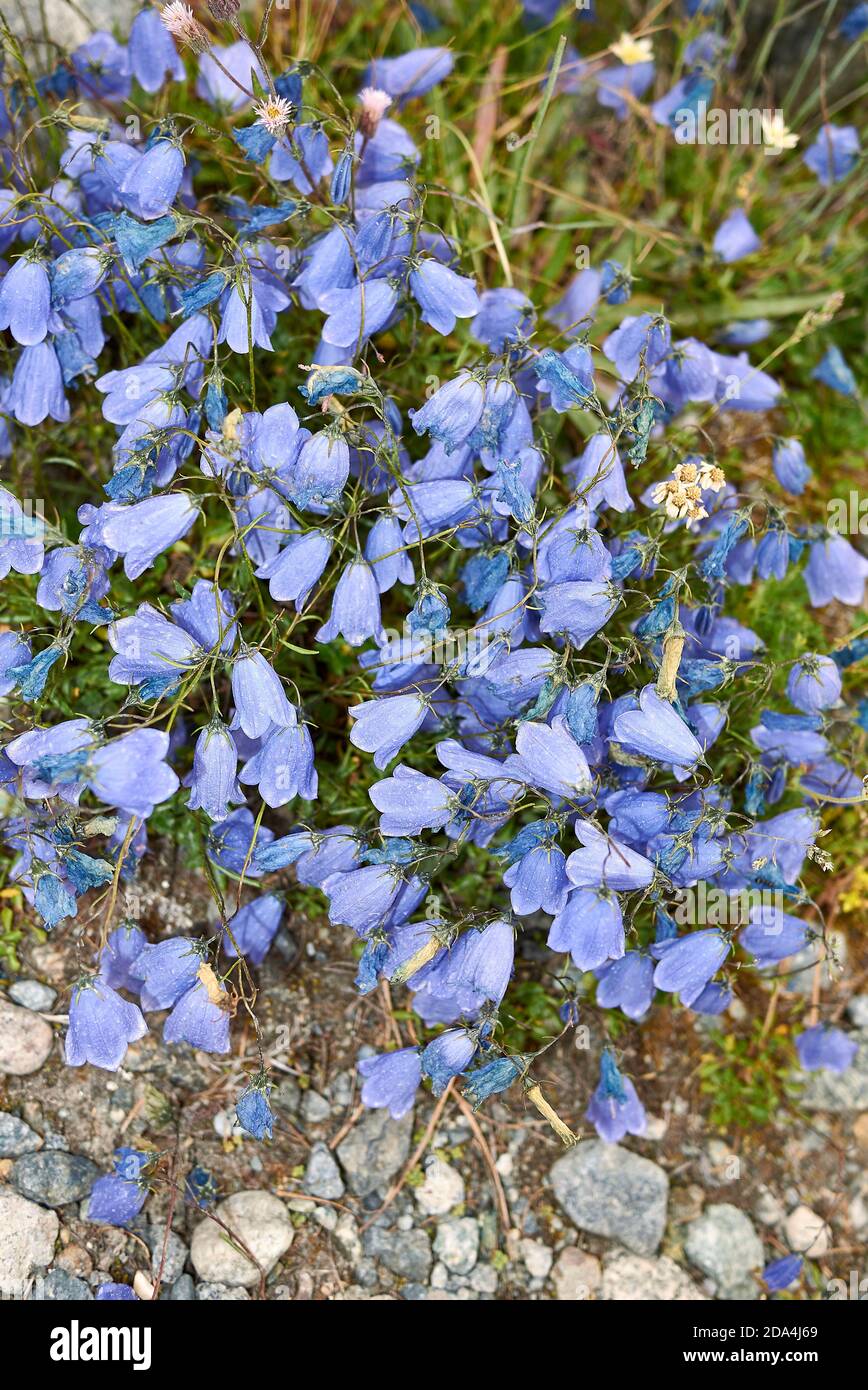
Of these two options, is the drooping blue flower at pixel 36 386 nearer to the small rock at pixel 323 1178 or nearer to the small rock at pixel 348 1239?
the small rock at pixel 323 1178

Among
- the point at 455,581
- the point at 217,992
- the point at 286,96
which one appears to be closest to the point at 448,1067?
the point at 217,992

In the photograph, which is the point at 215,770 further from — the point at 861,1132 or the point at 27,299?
the point at 861,1132

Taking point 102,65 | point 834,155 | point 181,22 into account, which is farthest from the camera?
point 834,155

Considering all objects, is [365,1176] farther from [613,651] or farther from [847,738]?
[847,738]

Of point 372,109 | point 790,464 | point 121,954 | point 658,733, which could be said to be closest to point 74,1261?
point 121,954

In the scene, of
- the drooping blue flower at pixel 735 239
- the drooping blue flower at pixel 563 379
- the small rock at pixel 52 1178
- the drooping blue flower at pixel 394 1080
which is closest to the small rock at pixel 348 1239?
the drooping blue flower at pixel 394 1080

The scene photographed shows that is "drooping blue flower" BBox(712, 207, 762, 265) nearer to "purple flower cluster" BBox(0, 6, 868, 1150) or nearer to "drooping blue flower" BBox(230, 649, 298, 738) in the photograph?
"purple flower cluster" BBox(0, 6, 868, 1150)
